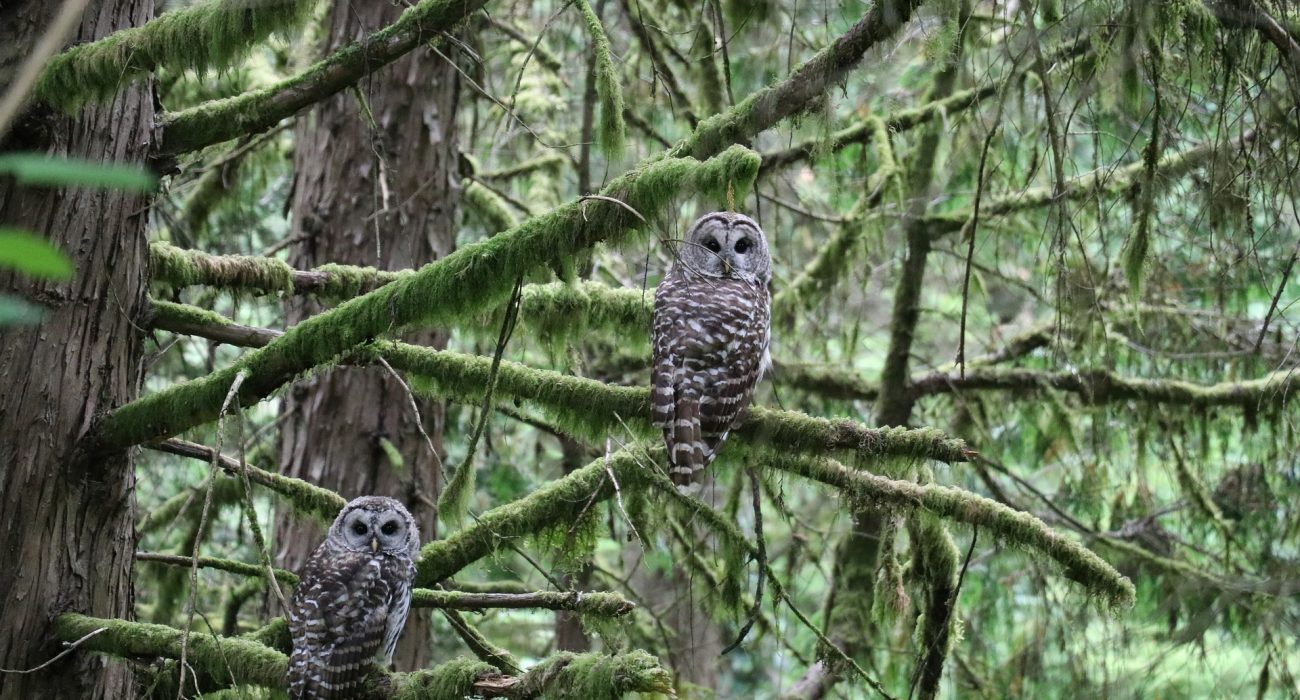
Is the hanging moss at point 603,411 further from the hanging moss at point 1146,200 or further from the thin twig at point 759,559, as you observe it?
the hanging moss at point 1146,200

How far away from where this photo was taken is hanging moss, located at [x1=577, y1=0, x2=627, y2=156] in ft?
10.6

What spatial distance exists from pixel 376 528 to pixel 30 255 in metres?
4.11

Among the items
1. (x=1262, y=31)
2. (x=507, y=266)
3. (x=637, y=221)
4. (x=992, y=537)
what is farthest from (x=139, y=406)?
(x=1262, y=31)

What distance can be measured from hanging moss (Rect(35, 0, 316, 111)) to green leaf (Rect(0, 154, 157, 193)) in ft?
7.93

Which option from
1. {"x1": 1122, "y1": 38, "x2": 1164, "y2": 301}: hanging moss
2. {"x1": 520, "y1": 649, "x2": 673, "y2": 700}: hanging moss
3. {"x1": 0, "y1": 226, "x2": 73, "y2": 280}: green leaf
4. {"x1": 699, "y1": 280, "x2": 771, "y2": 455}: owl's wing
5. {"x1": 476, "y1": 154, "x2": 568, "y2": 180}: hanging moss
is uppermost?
{"x1": 476, "y1": 154, "x2": 568, "y2": 180}: hanging moss

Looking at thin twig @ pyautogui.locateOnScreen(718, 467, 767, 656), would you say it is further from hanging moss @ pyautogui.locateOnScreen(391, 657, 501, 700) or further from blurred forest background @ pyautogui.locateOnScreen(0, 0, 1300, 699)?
hanging moss @ pyautogui.locateOnScreen(391, 657, 501, 700)

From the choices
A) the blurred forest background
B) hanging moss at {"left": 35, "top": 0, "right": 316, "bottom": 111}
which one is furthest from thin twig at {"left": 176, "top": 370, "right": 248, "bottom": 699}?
hanging moss at {"left": 35, "top": 0, "right": 316, "bottom": 111}

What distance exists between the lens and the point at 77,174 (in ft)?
2.68

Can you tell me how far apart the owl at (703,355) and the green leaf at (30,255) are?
3026 millimetres

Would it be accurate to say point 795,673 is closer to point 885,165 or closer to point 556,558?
point 885,165

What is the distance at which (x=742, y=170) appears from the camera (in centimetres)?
241

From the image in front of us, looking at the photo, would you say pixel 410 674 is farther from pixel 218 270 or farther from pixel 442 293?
pixel 218 270

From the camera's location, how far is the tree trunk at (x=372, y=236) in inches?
233

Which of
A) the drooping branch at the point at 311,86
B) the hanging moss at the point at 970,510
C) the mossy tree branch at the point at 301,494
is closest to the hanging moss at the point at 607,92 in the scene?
the drooping branch at the point at 311,86
